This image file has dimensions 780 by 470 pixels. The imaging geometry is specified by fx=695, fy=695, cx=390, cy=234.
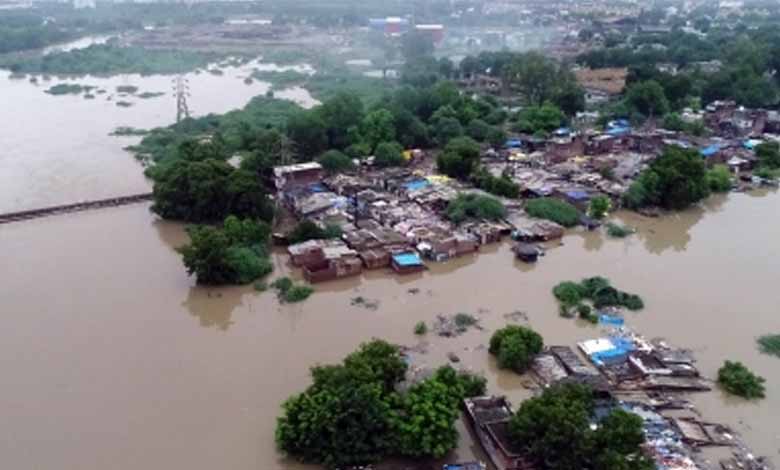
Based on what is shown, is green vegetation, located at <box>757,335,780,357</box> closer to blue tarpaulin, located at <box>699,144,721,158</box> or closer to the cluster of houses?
the cluster of houses

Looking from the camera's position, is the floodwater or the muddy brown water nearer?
the muddy brown water

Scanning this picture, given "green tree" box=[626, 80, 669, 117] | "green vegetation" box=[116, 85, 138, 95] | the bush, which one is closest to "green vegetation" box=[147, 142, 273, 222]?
the bush

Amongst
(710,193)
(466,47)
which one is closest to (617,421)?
(710,193)

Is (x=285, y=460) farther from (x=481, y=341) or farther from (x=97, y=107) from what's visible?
(x=97, y=107)

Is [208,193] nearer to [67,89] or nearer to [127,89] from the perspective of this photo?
Result: [127,89]

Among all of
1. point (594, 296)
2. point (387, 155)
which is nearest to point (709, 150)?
point (387, 155)

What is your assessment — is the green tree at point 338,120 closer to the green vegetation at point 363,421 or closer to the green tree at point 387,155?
the green tree at point 387,155

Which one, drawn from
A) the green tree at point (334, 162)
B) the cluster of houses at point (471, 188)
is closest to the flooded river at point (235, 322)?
the cluster of houses at point (471, 188)
